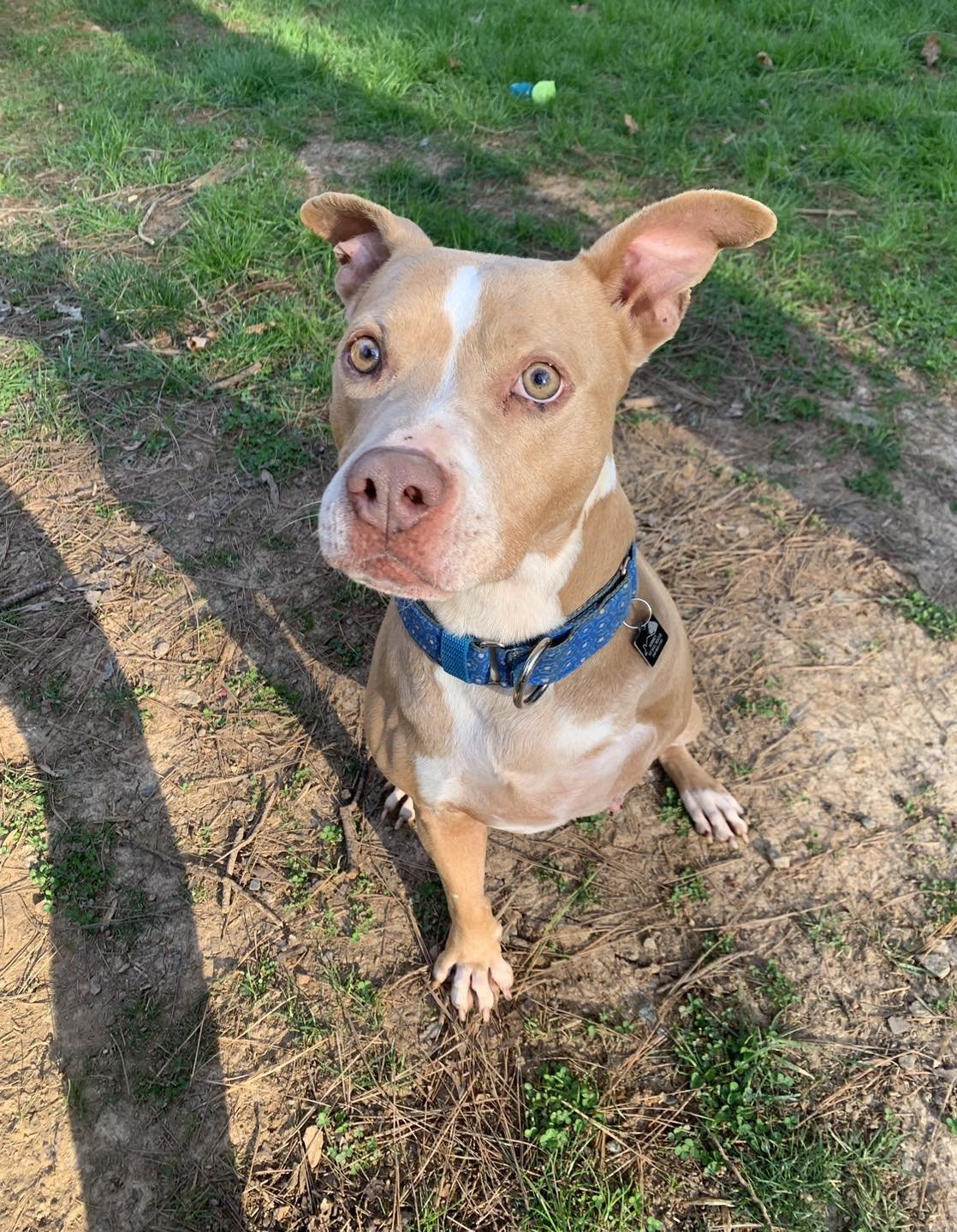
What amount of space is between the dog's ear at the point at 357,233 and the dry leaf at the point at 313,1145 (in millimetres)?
2547

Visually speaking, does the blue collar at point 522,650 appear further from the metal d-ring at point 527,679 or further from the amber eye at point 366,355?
the amber eye at point 366,355

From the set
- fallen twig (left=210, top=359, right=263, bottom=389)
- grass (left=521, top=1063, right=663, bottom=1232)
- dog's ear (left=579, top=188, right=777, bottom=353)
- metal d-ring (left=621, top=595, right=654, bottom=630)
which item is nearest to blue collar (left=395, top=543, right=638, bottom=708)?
metal d-ring (left=621, top=595, right=654, bottom=630)

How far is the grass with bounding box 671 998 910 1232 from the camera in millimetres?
2383

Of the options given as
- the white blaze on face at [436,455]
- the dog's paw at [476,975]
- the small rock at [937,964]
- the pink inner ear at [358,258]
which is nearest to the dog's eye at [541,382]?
the white blaze on face at [436,455]

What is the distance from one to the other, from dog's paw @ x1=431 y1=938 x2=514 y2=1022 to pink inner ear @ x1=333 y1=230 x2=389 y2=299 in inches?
84.1

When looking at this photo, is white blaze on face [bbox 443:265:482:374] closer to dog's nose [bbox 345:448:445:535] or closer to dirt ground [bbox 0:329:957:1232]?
dog's nose [bbox 345:448:445:535]

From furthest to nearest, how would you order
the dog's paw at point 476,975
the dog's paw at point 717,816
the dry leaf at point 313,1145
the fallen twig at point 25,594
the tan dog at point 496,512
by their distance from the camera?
the fallen twig at point 25,594 → the dog's paw at point 717,816 → the dog's paw at point 476,975 → the dry leaf at point 313,1145 → the tan dog at point 496,512

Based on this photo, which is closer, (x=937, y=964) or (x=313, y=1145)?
(x=313, y=1145)

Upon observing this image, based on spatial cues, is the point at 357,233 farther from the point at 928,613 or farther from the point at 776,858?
the point at 928,613

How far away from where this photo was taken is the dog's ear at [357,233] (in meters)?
2.38

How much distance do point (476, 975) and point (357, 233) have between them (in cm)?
237

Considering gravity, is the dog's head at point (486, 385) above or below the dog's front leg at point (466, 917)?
above

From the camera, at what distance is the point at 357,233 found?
2.53 metres

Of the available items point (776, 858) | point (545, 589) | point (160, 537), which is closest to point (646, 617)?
point (545, 589)
